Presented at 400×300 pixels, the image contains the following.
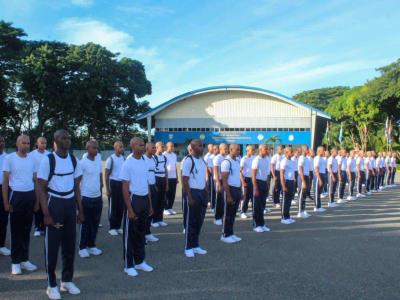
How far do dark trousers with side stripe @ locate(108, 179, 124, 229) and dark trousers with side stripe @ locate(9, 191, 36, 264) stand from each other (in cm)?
224

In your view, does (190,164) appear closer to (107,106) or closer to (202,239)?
(202,239)

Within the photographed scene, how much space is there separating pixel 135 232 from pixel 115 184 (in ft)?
8.33

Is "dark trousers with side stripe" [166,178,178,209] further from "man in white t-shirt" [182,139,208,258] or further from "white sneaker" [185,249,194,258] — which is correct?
"white sneaker" [185,249,194,258]

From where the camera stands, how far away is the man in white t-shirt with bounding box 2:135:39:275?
5.70 m

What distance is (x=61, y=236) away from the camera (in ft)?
15.9

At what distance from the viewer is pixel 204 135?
47.4m

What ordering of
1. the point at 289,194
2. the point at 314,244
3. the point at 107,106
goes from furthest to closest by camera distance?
1. the point at 107,106
2. the point at 289,194
3. the point at 314,244

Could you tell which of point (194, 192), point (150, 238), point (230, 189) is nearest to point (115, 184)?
point (150, 238)

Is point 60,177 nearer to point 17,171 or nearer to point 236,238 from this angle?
point 17,171

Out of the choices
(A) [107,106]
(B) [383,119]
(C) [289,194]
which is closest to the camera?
(C) [289,194]

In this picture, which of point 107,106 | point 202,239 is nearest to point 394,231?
point 202,239

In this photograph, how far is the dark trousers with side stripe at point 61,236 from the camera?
15.5 feet

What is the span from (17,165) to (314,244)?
16.7 feet

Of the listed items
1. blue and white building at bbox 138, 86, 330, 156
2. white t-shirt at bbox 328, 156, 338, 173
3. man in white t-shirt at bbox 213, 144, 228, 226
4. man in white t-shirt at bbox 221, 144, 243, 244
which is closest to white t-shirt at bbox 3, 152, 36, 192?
man in white t-shirt at bbox 221, 144, 243, 244
